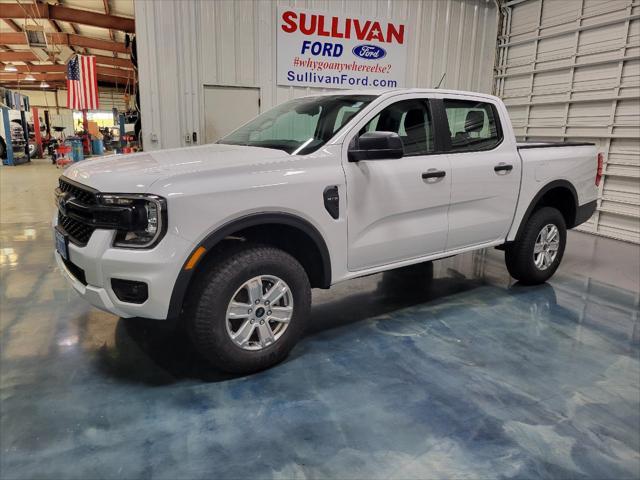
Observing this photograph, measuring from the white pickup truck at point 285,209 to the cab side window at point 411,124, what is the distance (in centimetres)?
1

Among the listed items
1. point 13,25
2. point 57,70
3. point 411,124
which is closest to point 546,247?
point 411,124

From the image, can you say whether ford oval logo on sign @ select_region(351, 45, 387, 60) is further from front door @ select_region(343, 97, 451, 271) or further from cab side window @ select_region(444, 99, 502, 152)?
front door @ select_region(343, 97, 451, 271)

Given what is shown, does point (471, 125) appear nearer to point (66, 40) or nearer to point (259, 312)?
point (259, 312)

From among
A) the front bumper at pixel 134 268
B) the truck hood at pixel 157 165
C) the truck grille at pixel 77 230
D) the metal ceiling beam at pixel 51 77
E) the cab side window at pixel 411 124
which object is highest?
the metal ceiling beam at pixel 51 77

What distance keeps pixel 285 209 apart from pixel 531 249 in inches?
103

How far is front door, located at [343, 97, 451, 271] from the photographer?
9.58 feet

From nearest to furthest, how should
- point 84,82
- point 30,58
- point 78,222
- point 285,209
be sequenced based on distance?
point 78,222 → point 285,209 → point 84,82 → point 30,58

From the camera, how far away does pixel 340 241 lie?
9.36 feet

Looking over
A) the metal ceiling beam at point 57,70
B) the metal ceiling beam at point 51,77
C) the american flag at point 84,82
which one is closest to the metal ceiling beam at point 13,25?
the american flag at point 84,82

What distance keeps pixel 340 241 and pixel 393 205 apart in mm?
482

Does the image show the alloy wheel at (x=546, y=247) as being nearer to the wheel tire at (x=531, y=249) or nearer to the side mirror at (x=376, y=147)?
the wheel tire at (x=531, y=249)

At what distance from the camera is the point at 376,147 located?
9.24ft

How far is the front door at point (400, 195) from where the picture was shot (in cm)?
292

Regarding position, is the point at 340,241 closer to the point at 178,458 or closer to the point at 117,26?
the point at 178,458
